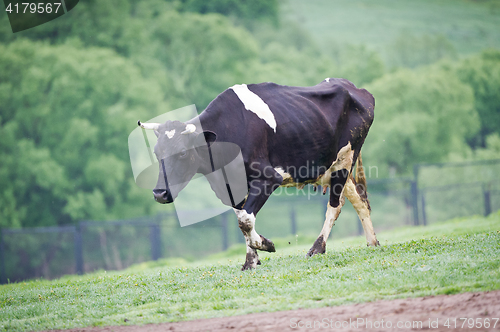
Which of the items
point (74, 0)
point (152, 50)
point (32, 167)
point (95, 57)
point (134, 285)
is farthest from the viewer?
point (152, 50)

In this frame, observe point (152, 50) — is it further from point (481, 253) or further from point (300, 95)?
point (481, 253)

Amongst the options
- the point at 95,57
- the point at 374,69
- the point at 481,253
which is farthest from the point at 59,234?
the point at 374,69

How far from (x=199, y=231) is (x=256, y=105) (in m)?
27.4

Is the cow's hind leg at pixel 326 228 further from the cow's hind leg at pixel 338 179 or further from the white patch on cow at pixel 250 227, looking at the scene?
the white patch on cow at pixel 250 227

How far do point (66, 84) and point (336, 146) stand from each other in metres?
25.5

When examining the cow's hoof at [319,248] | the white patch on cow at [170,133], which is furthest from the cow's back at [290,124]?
the cow's hoof at [319,248]

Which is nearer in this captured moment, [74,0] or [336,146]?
[336,146]

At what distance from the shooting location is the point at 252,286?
686cm

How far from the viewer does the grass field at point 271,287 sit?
5.90 meters

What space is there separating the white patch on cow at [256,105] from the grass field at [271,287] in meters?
2.11

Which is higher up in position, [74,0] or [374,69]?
[74,0]

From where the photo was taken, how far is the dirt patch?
4.66m

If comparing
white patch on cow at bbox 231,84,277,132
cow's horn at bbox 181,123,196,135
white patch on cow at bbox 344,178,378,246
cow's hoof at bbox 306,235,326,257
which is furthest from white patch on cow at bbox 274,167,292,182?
white patch on cow at bbox 344,178,378,246

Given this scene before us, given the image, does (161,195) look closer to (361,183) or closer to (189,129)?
(189,129)
